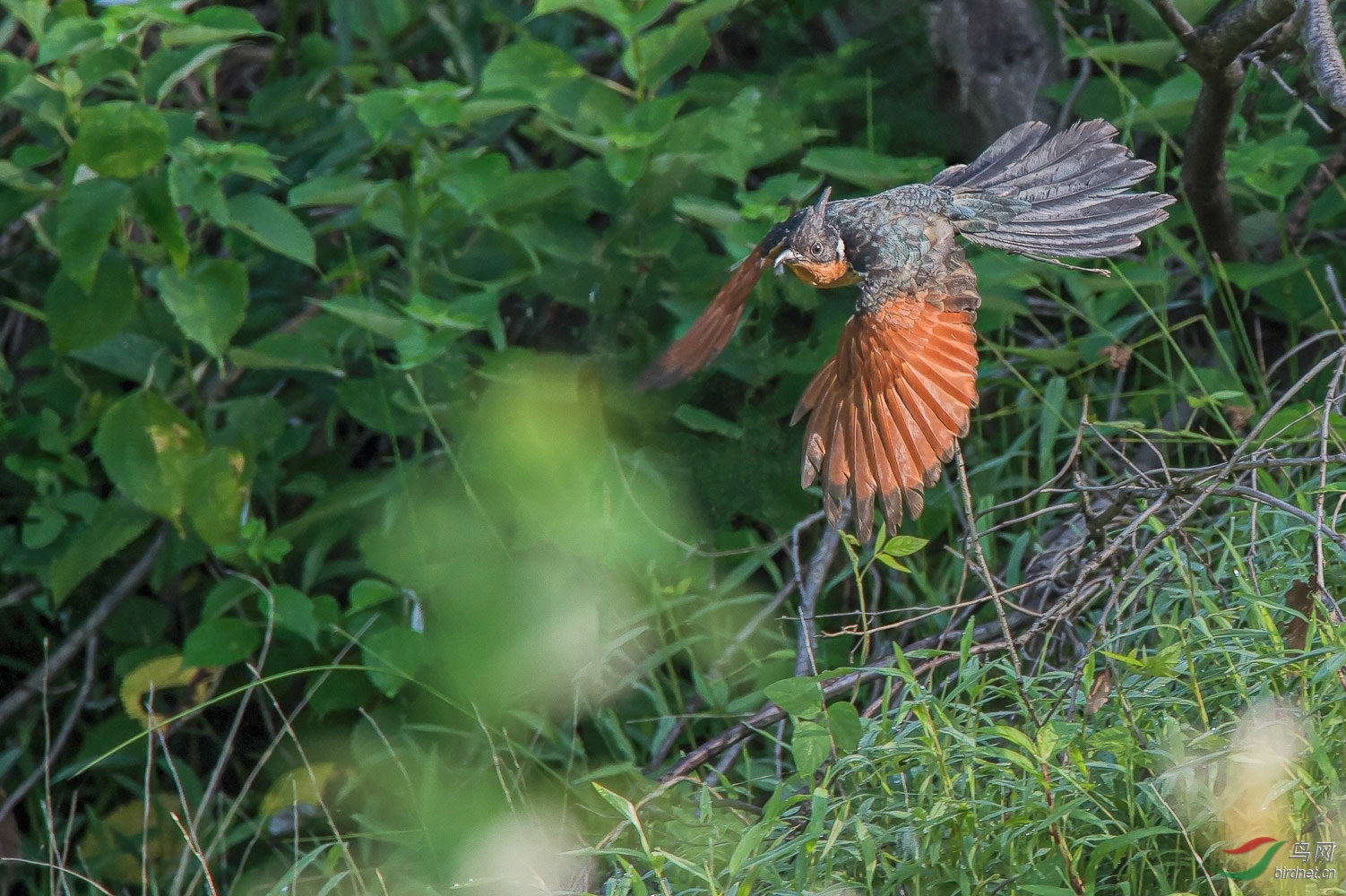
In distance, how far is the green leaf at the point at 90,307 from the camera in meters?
2.08

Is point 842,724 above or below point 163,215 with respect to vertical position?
below

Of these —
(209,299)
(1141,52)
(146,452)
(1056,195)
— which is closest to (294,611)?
(146,452)

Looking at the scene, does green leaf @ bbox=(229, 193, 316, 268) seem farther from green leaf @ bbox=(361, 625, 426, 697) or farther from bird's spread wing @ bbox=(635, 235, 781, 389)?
bird's spread wing @ bbox=(635, 235, 781, 389)

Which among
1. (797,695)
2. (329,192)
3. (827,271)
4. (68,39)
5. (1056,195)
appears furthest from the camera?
(329,192)

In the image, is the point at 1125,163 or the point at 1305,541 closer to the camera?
the point at 1125,163

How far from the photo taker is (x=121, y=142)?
1.95 meters

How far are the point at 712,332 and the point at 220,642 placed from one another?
1005 millimetres

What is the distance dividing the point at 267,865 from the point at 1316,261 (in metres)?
1.86

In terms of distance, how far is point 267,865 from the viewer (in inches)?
84.7

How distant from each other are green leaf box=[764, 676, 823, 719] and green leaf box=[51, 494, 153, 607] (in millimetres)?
1305

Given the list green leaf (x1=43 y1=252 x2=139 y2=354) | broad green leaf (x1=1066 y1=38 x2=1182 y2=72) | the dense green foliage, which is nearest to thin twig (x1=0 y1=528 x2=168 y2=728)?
the dense green foliage

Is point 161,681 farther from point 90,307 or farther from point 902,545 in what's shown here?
point 902,545

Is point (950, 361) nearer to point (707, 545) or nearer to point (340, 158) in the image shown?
point (707, 545)

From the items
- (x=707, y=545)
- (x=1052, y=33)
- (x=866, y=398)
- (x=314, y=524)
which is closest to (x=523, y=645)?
(x=707, y=545)
